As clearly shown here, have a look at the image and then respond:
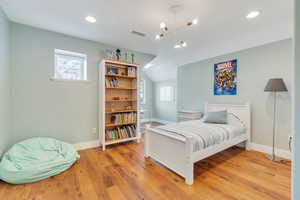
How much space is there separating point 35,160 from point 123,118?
173cm

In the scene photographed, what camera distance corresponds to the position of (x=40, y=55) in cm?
257

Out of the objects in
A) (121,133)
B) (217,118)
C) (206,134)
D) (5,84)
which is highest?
(5,84)

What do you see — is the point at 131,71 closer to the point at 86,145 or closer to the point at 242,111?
the point at 86,145

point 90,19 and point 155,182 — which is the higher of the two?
point 90,19

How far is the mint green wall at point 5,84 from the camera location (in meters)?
1.98

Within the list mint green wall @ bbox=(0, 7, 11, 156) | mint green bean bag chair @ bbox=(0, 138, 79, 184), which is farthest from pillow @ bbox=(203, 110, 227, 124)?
mint green wall @ bbox=(0, 7, 11, 156)

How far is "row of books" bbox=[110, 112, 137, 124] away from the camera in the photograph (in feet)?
10.4

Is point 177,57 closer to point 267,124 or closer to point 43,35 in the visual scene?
point 267,124

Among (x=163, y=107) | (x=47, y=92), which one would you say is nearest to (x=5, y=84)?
(x=47, y=92)

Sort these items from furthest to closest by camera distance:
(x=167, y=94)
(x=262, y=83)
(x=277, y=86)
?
(x=167, y=94) → (x=262, y=83) → (x=277, y=86)

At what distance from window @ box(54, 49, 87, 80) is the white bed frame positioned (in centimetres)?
209

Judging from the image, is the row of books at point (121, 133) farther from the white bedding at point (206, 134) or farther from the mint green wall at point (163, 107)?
the mint green wall at point (163, 107)

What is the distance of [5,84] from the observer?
6.99ft

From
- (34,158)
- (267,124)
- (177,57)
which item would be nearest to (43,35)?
(34,158)
